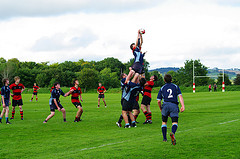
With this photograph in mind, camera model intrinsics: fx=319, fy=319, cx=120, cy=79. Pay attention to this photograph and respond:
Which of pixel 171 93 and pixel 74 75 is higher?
pixel 74 75

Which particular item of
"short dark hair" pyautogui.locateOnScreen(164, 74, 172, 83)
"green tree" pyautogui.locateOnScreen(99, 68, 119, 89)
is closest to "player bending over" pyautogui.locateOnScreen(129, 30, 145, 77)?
"short dark hair" pyautogui.locateOnScreen(164, 74, 172, 83)

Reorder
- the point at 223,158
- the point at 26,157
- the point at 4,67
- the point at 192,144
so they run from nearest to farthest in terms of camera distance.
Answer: the point at 223,158, the point at 26,157, the point at 192,144, the point at 4,67

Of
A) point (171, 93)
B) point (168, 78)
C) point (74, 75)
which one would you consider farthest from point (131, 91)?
point (74, 75)

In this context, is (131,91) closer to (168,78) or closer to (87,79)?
(168,78)

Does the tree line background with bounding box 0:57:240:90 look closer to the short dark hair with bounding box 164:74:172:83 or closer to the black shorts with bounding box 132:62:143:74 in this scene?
the black shorts with bounding box 132:62:143:74

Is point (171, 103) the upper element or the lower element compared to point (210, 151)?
upper

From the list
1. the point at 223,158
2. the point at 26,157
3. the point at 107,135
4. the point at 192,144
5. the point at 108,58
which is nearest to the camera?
the point at 223,158

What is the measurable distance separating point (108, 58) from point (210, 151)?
154m

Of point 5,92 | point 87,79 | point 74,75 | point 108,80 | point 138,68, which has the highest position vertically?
point 74,75

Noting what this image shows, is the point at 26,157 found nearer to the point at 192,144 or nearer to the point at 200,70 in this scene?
the point at 192,144

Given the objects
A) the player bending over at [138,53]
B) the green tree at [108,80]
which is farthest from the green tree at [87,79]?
the player bending over at [138,53]

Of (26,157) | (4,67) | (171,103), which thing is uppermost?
(4,67)

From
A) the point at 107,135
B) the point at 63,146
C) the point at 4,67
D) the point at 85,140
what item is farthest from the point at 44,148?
Answer: the point at 4,67

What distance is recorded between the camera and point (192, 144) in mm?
8602
